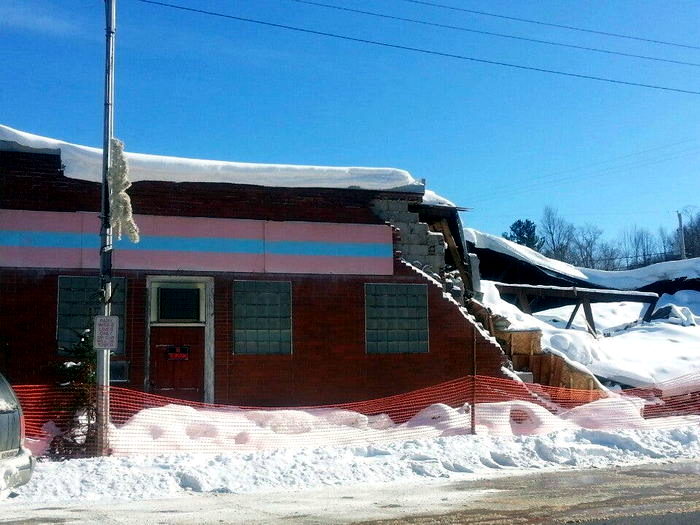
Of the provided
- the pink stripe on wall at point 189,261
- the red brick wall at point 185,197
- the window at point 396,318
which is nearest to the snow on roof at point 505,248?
the window at point 396,318

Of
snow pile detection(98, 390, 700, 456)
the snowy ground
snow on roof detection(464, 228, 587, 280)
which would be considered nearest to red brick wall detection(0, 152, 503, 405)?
snow pile detection(98, 390, 700, 456)

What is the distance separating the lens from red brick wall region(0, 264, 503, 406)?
563 inches

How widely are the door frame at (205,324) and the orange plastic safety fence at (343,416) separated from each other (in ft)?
2.47

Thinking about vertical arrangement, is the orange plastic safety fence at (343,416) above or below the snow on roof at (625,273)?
below

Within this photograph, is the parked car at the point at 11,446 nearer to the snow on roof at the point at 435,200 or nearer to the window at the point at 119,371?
the window at the point at 119,371

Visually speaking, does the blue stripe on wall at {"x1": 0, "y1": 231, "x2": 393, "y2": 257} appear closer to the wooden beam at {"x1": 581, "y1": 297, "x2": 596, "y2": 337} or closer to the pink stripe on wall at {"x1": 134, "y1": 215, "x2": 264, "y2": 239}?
the pink stripe on wall at {"x1": 134, "y1": 215, "x2": 264, "y2": 239}

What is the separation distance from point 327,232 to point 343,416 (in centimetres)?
372

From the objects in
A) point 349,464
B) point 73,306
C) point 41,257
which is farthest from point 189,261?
point 349,464

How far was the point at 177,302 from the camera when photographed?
50.3 feet

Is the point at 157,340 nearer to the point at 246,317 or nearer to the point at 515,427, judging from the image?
the point at 246,317

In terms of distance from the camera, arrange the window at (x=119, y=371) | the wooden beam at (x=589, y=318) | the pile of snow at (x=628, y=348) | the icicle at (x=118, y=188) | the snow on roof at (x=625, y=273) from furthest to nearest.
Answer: the snow on roof at (x=625, y=273)
the wooden beam at (x=589, y=318)
the pile of snow at (x=628, y=348)
the window at (x=119, y=371)
the icicle at (x=118, y=188)

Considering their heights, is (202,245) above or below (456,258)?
below

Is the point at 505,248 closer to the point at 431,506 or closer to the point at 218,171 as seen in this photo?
the point at 218,171

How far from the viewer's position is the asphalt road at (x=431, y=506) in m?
8.01
